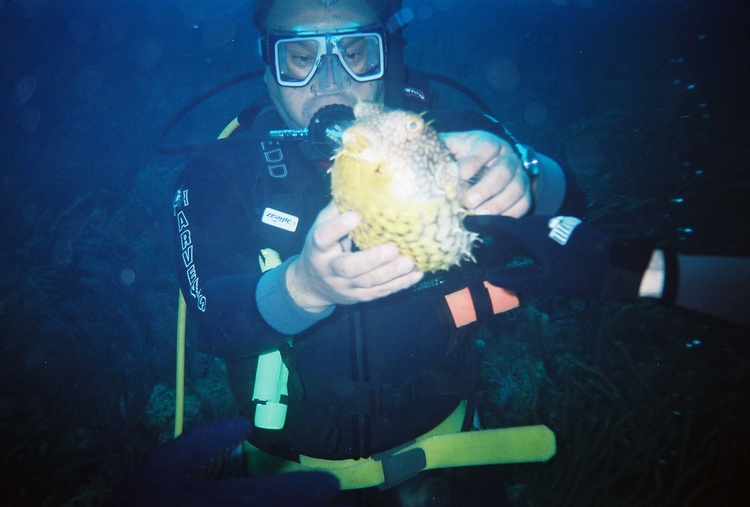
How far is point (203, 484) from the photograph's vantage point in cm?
115

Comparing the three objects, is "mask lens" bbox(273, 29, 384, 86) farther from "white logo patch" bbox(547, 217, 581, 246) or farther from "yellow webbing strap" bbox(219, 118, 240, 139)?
"white logo patch" bbox(547, 217, 581, 246)

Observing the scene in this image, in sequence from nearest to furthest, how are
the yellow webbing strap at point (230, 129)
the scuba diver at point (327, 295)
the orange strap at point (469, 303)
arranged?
the scuba diver at point (327, 295), the orange strap at point (469, 303), the yellow webbing strap at point (230, 129)

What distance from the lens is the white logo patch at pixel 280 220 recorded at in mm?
2270

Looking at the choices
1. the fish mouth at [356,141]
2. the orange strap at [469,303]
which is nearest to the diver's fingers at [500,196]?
the fish mouth at [356,141]

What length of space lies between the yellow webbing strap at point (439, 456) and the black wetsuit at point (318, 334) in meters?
0.08

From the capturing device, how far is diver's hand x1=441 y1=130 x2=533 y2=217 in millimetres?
1375

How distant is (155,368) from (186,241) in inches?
197

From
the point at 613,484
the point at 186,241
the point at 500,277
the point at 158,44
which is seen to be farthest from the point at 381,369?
the point at 158,44

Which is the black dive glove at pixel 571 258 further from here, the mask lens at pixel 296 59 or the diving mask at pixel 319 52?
the mask lens at pixel 296 59

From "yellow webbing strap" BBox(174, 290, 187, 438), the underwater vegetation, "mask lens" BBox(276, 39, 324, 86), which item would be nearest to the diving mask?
"mask lens" BBox(276, 39, 324, 86)

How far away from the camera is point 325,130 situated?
215 cm

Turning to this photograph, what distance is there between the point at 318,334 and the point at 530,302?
4307 millimetres

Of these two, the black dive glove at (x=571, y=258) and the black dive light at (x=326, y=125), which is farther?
the black dive light at (x=326, y=125)

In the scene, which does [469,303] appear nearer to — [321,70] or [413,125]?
[413,125]
